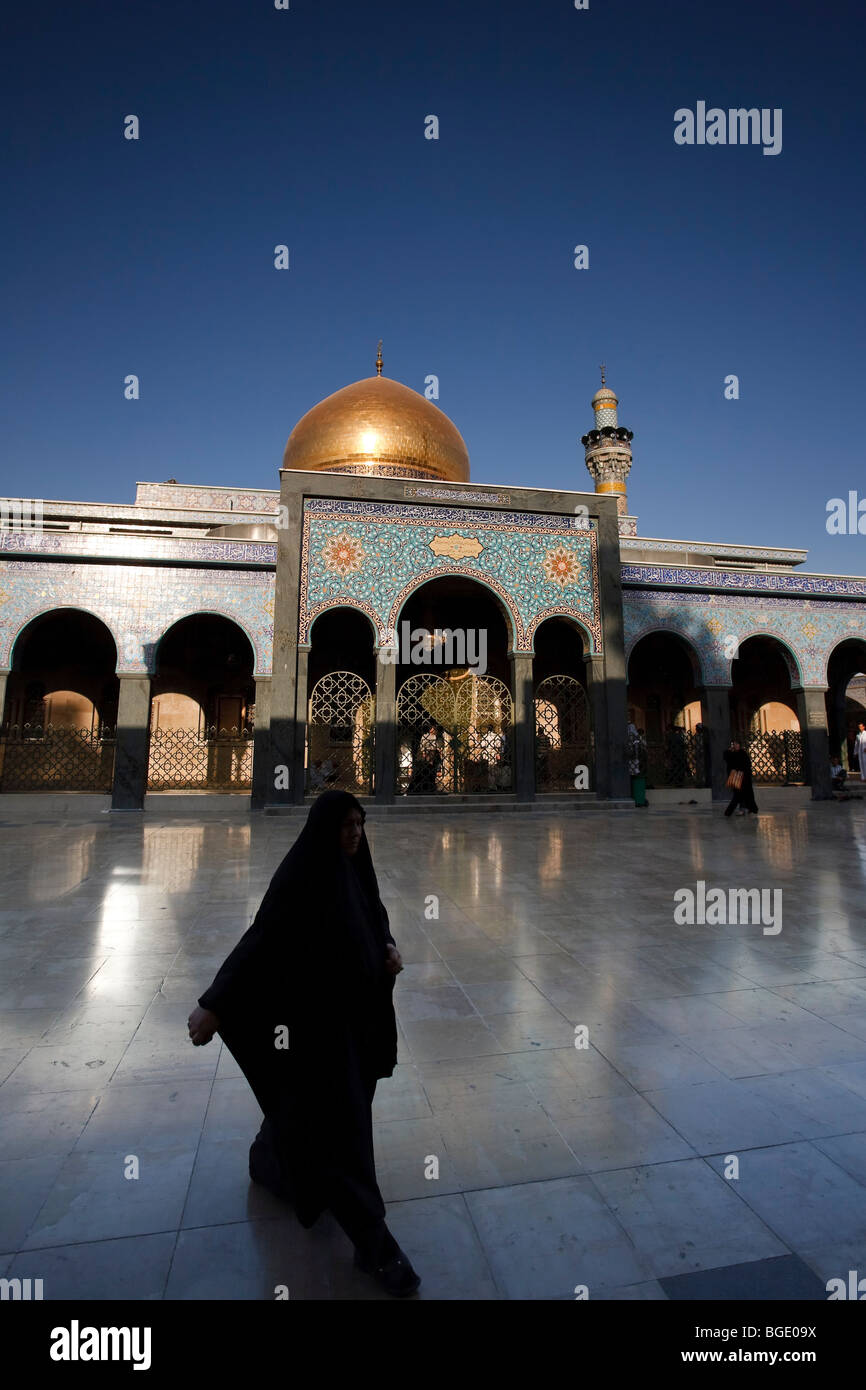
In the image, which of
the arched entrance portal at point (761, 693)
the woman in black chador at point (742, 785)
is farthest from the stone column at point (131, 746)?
the arched entrance portal at point (761, 693)

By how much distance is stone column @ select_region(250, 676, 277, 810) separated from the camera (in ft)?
37.8

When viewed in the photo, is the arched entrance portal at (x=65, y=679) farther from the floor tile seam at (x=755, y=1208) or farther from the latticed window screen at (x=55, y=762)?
the floor tile seam at (x=755, y=1208)

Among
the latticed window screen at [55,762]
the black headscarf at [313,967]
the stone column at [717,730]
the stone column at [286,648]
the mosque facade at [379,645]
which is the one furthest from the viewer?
the stone column at [717,730]

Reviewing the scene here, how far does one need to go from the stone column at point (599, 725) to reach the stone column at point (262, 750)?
5689 mm

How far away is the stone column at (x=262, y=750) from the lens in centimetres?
1152

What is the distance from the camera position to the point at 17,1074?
2.41 metres

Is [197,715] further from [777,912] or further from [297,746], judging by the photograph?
[777,912]

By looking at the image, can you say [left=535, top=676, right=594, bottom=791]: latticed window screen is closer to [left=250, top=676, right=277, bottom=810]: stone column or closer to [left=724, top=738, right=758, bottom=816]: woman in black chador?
[left=724, top=738, right=758, bottom=816]: woman in black chador

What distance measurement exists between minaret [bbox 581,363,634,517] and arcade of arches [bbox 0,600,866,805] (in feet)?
26.2

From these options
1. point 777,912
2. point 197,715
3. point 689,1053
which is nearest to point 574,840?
point 777,912

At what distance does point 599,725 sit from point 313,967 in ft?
36.8

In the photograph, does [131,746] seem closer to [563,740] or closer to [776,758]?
[563,740]

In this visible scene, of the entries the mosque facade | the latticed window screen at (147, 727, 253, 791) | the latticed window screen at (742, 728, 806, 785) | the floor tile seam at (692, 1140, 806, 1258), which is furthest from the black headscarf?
the latticed window screen at (742, 728, 806, 785)

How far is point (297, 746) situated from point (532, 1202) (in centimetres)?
969
